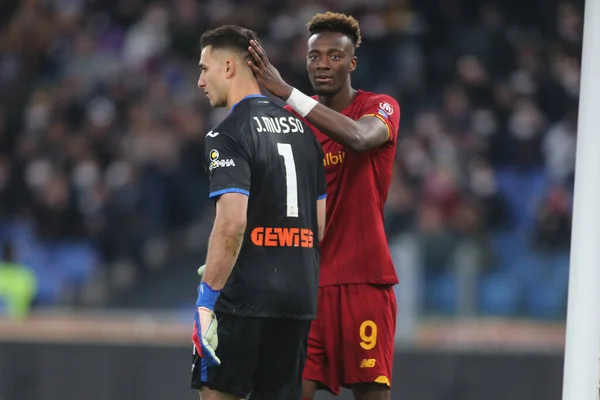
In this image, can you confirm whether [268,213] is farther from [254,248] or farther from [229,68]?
[229,68]

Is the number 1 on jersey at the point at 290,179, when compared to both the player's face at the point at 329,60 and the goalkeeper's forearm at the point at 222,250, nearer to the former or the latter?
the goalkeeper's forearm at the point at 222,250

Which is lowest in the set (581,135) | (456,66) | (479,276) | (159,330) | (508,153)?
(159,330)

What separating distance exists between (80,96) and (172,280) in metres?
3.95

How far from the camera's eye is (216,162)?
14.6ft

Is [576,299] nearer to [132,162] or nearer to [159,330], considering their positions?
[159,330]

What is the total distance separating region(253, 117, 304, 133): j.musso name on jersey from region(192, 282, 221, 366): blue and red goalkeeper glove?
0.69m

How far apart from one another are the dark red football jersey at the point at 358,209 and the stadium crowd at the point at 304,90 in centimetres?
368

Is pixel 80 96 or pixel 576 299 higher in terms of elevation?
pixel 80 96

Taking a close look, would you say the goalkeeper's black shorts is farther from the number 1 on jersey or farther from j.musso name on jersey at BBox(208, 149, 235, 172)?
j.musso name on jersey at BBox(208, 149, 235, 172)

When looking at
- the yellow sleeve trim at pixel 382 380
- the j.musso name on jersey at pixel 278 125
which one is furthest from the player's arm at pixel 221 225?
the yellow sleeve trim at pixel 382 380

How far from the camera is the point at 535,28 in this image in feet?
43.8

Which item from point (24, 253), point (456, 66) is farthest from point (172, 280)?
point (456, 66)

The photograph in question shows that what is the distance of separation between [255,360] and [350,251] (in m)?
0.83

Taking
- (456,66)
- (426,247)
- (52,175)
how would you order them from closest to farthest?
1. (426,247)
2. (52,175)
3. (456,66)
